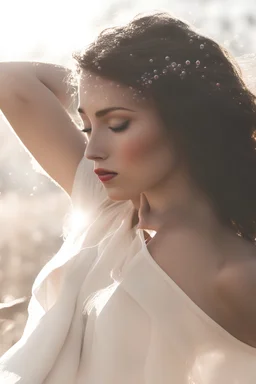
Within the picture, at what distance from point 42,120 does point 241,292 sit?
34.5 inches

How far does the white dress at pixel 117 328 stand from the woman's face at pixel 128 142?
0.14m

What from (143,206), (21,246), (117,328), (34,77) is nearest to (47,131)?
(34,77)

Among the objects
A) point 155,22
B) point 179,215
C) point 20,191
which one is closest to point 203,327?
point 179,215

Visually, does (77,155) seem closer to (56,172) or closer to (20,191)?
(56,172)

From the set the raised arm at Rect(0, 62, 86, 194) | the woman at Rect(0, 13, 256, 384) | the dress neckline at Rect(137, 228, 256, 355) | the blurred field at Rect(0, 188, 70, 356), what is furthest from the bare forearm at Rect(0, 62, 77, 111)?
the blurred field at Rect(0, 188, 70, 356)

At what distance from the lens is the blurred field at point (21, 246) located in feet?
17.0

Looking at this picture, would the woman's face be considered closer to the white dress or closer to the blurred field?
the white dress

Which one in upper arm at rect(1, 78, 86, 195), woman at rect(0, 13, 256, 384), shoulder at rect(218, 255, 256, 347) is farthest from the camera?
upper arm at rect(1, 78, 86, 195)

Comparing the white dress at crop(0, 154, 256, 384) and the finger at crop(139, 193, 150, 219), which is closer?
the white dress at crop(0, 154, 256, 384)

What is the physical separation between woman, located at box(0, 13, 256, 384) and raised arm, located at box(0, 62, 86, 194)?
37cm

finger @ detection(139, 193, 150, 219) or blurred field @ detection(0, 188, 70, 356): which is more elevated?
finger @ detection(139, 193, 150, 219)

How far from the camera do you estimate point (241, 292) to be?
1.28 meters

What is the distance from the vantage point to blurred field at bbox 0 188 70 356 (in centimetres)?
519

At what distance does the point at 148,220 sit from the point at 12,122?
64cm
